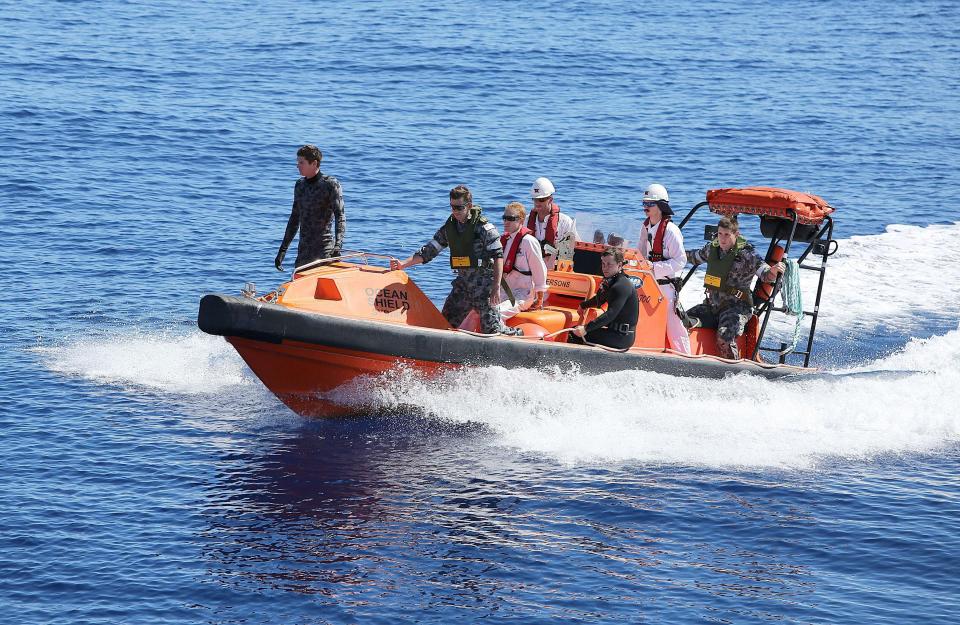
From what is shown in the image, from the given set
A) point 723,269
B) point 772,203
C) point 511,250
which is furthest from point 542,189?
point 772,203

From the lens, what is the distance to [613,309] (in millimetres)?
11508

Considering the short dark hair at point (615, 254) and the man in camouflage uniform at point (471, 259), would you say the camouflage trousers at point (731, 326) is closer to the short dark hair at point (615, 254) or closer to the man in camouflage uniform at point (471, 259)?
the short dark hair at point (615, 254)

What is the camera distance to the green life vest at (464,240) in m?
11.2

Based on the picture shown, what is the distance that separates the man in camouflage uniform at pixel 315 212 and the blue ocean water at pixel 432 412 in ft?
5.11

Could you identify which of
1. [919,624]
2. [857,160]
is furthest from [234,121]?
[919,624]

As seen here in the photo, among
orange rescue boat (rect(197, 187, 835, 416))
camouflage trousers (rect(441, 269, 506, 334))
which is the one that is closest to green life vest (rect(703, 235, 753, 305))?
orange rescue boat (rect(197, 187, 835, 416))

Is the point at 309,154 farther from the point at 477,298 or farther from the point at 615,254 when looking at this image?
the point at 615,254

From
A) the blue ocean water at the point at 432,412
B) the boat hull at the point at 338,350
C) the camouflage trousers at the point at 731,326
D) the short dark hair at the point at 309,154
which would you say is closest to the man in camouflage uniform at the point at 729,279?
the camouflage trousers at the point at 731,326

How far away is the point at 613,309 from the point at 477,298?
1.22 metres

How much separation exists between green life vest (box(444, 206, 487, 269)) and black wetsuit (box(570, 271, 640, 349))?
119 centimetres

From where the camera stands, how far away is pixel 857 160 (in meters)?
27.4

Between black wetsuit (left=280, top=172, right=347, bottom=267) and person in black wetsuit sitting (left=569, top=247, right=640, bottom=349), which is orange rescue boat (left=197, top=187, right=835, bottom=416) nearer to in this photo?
person in black wetsuit sitting (left=569, top=247, right=640, bottom=349)

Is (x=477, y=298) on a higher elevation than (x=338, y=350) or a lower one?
higher

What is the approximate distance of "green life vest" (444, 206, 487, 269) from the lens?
36.8ft
